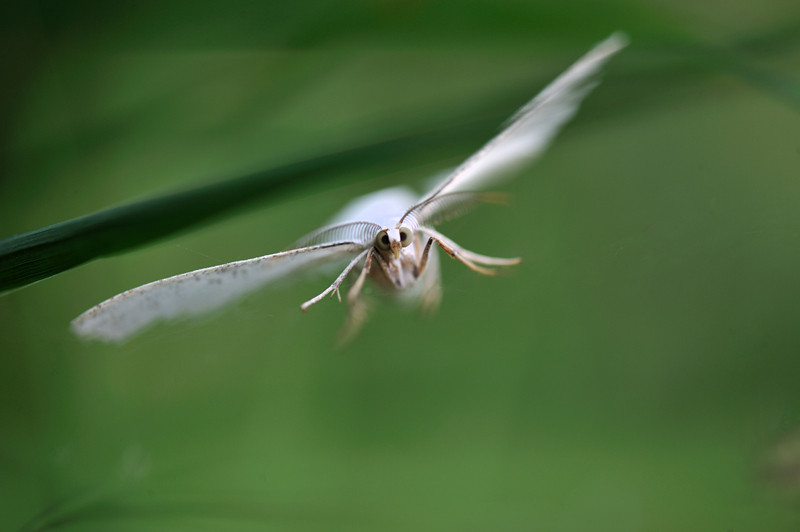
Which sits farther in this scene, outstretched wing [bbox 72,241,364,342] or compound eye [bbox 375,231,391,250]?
compound eye [bbox 375,231,391,250]

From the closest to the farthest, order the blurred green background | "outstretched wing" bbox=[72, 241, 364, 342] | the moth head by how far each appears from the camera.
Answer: "outstretched wing" bbox=[72, 241, 364, 342] < the moth head < the blurred green background

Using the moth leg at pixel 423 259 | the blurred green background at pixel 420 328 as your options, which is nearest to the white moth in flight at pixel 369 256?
the moth leg at pixel 423 259

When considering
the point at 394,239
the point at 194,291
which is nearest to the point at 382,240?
the point at 394,239

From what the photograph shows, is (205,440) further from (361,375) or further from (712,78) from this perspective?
(712,78)

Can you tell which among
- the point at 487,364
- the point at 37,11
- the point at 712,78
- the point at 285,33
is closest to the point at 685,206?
the point at 712,78

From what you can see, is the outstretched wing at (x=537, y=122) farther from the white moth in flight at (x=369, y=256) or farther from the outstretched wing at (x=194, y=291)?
the outstretched wing at (x=194, y=291)

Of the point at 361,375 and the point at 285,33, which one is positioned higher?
the point at 285,33

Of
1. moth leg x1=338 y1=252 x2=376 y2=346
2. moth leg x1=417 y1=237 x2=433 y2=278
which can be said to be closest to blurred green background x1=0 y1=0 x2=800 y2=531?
moth leg x1=338 y1=252 x2=376 y2=346

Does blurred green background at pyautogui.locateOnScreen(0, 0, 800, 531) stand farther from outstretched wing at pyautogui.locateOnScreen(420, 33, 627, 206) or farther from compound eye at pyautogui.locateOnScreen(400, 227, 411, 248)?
Answer: compound eye at pyautogui.locateOnScreen(400, 227, 411, 248)
